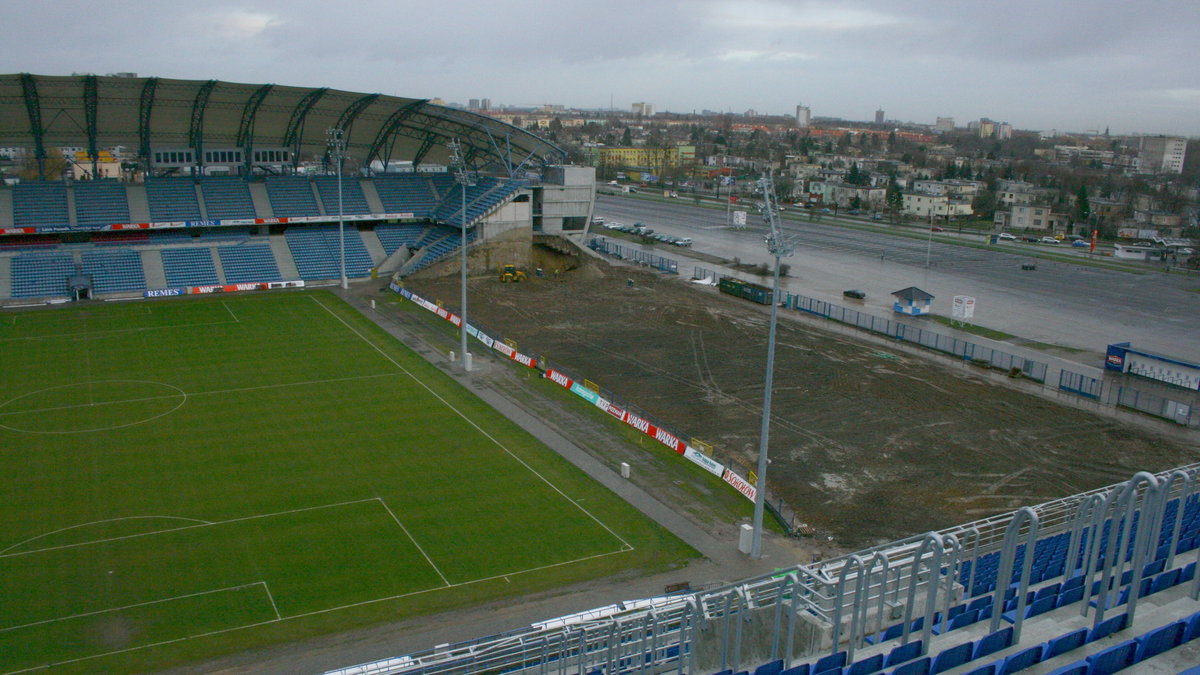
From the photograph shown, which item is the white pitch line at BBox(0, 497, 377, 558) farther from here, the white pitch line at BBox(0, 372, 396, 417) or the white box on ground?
the white pitch line at BBox(0, 372, 396, 417)

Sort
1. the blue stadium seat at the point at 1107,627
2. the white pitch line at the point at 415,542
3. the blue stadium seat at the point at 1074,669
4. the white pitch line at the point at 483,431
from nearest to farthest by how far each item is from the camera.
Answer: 1. the blue stadium seat at the point at 1074,669
2. the blue stadium seat at the point at 1107,627
3. the white pitch line at the point at 415,542
4. the white pitch line at the point at 483,431

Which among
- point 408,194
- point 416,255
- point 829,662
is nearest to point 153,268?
point 416,255

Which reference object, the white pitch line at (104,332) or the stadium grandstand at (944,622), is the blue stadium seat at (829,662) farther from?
the white pitch line at (104,332)

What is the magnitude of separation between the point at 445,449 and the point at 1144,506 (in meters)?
20.6

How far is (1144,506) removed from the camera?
13.0m

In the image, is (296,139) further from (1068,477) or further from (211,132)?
(1068,477)

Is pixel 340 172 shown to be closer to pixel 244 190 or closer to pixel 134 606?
pixel 244 190

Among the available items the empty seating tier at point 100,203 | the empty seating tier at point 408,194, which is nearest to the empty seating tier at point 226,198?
the empty seating tier at point 100,203

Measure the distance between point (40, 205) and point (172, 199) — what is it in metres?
7.63

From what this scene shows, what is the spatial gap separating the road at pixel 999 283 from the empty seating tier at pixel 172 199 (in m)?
35.6

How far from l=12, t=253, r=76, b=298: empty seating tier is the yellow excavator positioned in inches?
1047

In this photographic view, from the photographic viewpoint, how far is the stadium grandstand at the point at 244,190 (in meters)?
A: 51.3

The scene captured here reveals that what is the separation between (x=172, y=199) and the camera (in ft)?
190

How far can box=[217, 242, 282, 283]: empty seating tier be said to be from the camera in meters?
55.1
